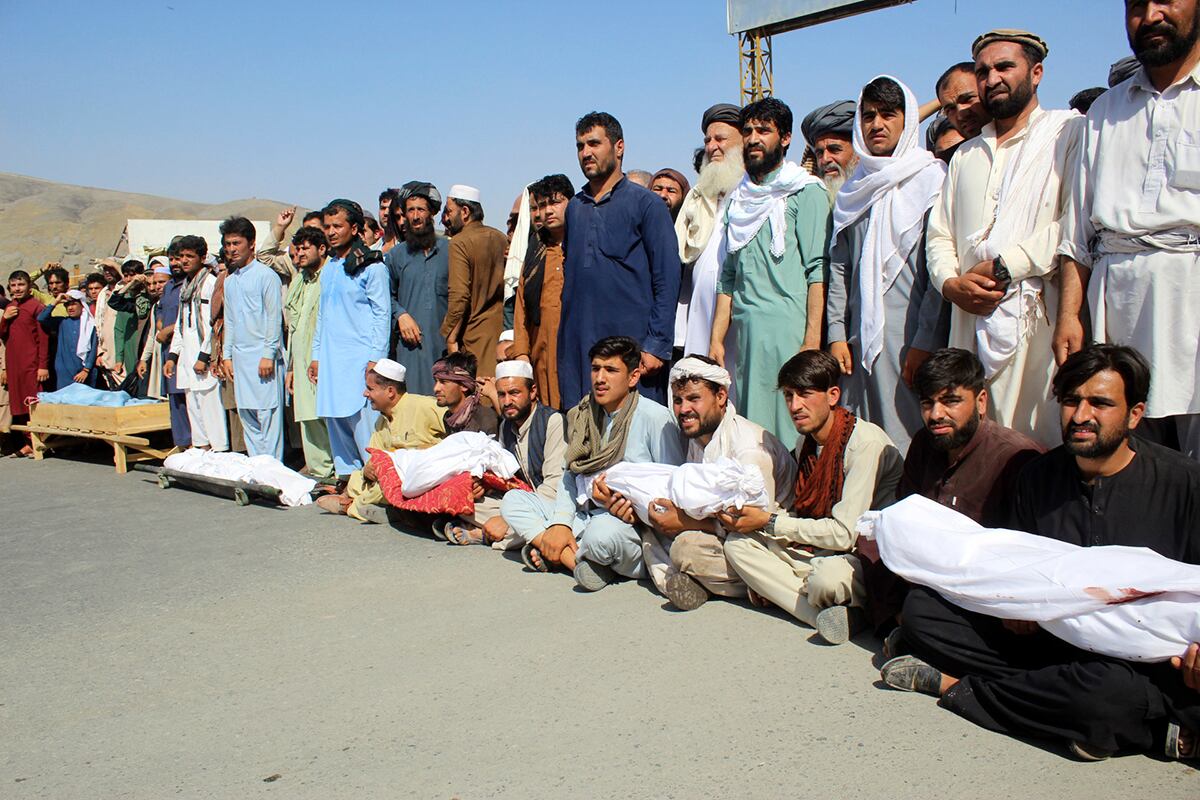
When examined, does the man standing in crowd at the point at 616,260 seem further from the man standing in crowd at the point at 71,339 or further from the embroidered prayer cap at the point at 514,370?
the man standing in crowd at the point at 71,339

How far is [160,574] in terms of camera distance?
5207 millimetres

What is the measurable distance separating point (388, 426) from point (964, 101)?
400 centimetres

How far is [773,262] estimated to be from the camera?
15.4 ft

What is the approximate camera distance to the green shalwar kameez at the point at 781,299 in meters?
4.66

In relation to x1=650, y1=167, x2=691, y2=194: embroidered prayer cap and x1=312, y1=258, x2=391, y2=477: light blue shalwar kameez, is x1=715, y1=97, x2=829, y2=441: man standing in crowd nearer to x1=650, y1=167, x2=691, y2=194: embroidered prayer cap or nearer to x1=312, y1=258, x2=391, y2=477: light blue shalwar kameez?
x1=650, y1=167, x2=691, y2=194: embroidered prayer cap

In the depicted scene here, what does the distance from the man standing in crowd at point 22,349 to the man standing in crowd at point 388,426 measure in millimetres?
5997

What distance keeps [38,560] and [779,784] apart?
4.89m

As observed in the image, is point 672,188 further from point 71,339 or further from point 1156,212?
point 71,339

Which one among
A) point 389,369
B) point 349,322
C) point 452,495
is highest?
point 349,322

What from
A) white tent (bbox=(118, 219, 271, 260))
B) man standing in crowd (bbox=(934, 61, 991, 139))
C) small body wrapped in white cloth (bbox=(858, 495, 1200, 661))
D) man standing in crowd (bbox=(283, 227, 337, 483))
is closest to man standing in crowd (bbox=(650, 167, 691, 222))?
man standing in crowd (bbox=(934, 61, 991, 139))

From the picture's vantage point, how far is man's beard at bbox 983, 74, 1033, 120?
3.78 m

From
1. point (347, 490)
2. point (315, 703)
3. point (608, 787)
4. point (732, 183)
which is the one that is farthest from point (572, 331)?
point (608, 787)

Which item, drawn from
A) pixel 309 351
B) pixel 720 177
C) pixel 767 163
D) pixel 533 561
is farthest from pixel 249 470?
pixel 767 163

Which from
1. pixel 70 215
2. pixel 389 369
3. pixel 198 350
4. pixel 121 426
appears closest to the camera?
pixel 389 369
